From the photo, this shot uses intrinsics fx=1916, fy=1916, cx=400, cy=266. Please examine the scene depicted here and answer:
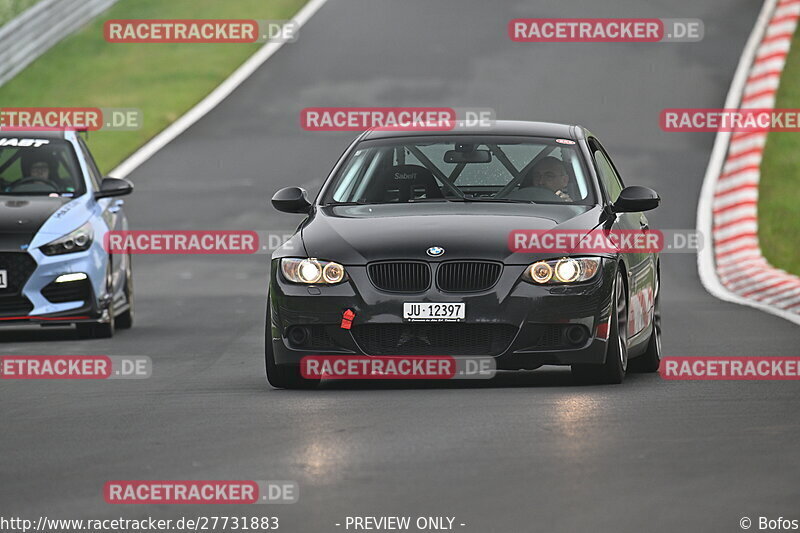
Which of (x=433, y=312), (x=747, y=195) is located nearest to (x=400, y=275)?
(x=433, y=312)

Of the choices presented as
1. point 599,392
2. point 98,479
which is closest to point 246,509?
point 98,479

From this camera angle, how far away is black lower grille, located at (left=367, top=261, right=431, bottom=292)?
10547mm

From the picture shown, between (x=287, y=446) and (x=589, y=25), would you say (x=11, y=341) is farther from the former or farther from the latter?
(x=589, y=25)

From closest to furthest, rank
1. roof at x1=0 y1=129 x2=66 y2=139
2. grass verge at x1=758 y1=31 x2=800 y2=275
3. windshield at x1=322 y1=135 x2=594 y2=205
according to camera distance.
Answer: windshield at x1=322 y1=135 x2=594 y2=205 → roof at x1=0 y1=129 x2=66 y2=139 → grass verge at x1=758 y1=31 x2=800 y2=275

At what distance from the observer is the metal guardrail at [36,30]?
33.7 metres

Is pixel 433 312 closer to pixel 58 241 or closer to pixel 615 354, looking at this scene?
pixel 615 354

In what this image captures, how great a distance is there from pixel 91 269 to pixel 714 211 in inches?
472

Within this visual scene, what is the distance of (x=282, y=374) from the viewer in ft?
35.9

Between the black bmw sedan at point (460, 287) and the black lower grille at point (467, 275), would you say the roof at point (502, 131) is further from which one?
the black lower grille at point (467, 275)

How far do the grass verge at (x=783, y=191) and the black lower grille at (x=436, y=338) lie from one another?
11.4 m

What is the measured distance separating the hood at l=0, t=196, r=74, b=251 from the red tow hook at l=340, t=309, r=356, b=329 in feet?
16.6

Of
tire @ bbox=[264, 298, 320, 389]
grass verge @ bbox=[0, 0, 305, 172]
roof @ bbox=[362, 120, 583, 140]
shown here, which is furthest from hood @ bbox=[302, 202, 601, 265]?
grass verge @ bbox=[0, 0, 305, 172]

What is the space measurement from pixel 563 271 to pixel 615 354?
23.9 inches

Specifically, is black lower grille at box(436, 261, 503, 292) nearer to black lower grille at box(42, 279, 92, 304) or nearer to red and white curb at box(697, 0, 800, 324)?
black lower grille at box(42, 279, 92, 304)
